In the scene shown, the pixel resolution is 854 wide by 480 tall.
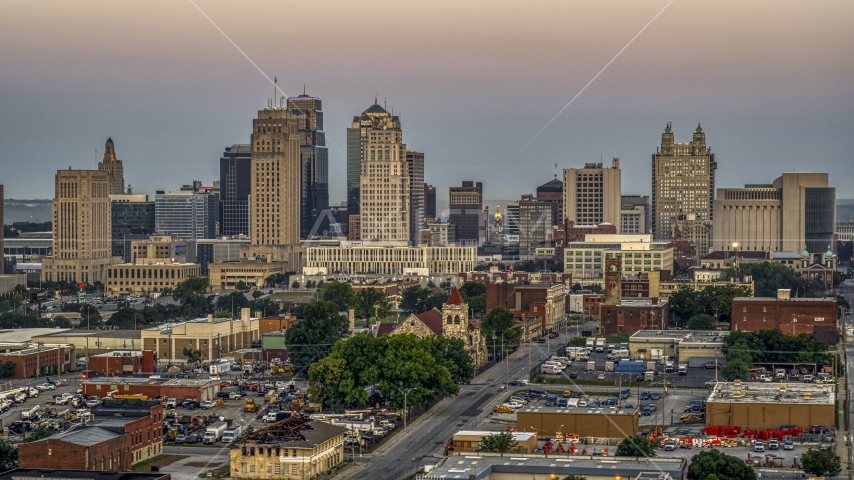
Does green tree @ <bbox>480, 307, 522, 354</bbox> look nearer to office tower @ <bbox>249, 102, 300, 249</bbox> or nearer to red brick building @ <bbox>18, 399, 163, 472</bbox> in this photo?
red brick building @ <bbox>18, 399, 163, 472</bbox>

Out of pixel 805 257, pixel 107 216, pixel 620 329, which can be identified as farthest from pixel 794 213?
pixel 620 329

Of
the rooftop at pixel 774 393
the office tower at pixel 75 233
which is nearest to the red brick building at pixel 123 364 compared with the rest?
the rooftop at pixel 774 393

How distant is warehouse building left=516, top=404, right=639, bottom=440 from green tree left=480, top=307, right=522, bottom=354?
28.5m

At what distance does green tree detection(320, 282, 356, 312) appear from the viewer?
120 m

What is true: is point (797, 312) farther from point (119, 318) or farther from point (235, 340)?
point (119, 318)

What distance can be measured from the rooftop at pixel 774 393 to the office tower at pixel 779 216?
123622 mm

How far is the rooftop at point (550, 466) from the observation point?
48.3m

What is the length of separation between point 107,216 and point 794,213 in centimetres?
8334

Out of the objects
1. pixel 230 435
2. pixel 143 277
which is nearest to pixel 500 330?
pixel 230 435

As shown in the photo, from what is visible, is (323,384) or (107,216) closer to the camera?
(323,384)

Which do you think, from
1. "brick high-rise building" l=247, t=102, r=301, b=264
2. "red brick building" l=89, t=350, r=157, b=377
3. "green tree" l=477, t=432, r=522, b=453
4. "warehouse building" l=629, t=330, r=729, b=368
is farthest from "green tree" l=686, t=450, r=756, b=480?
"brick high-rise building" l=247, t=102, r=301, b=264

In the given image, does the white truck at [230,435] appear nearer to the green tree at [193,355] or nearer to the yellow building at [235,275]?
the green tree at [193,355]

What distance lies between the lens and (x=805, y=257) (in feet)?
517

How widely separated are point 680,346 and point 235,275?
80049 mm
